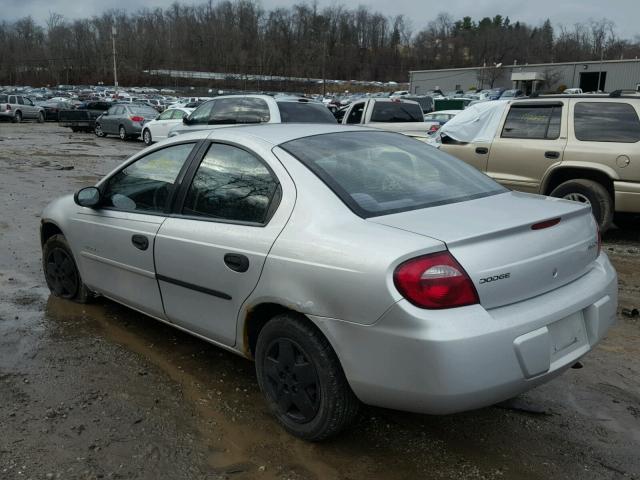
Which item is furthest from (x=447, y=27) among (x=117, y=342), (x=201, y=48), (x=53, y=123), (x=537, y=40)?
(x=117, y=342)

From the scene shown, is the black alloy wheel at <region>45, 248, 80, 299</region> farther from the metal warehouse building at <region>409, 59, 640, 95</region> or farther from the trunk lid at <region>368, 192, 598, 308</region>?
the metal warehouse building at <region>409, 59, 640, 95</region>

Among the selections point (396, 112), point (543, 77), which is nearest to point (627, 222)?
point (396, 112)

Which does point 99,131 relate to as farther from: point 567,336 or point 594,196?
point 567,336

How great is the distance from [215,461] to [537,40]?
133630mm

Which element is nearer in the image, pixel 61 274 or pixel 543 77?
pixel 61 274

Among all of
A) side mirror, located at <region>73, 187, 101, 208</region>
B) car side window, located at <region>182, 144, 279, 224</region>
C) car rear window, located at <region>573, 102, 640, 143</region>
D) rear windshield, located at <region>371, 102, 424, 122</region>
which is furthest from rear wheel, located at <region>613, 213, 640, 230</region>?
side mirror, located at <region>73, 187, 101, 208</region>

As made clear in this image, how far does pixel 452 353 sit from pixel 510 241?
615 mm

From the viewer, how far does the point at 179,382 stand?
361 cm

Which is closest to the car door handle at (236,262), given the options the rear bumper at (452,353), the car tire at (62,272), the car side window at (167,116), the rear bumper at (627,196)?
the rear bumper at (452,353)

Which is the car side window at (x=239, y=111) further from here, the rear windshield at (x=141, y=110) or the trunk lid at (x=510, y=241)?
the rear windshield at (x=141, y=110)

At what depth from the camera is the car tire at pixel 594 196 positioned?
696 cm

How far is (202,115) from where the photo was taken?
41.4 ft

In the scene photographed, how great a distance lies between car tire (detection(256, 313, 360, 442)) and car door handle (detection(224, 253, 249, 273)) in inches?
12.2

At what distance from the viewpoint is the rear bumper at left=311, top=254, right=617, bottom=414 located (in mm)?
2371
